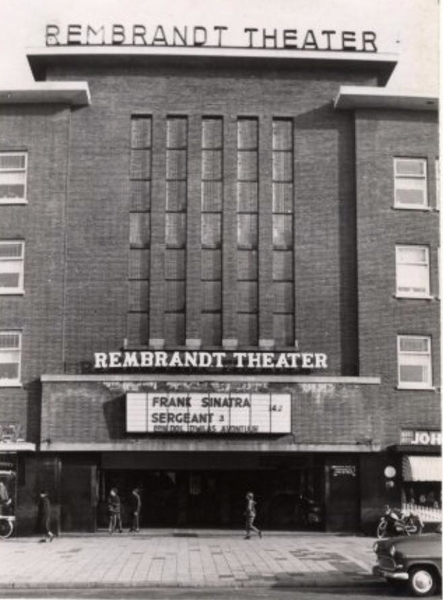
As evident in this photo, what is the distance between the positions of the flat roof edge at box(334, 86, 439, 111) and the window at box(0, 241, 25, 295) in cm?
1427

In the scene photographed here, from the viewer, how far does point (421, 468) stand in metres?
33.2

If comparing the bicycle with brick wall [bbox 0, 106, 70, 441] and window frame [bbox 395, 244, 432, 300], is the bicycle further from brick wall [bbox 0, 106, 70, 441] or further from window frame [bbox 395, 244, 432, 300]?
window frame [bbox 395, 244, 432, 300]

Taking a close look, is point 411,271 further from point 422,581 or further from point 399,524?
point 422,581

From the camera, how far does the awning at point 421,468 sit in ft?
108

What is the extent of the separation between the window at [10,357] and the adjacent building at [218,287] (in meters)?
0.06

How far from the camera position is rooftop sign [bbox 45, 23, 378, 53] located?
118 ft

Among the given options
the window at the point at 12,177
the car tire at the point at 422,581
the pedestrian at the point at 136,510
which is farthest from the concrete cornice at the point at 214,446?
the car tire at the point at 422,581

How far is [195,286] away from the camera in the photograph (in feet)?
116

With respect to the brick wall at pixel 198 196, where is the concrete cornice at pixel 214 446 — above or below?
below

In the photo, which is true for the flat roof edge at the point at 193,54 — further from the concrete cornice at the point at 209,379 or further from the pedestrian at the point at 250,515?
the pedestrian at the point at 250,515

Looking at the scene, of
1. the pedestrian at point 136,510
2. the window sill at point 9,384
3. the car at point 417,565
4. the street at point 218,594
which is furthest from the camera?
the window sill at point 9,384

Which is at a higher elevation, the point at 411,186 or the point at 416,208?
the point at 411,186

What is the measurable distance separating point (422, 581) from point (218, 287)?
1794 cm

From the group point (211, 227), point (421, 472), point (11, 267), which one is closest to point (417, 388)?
point (421, 472)
